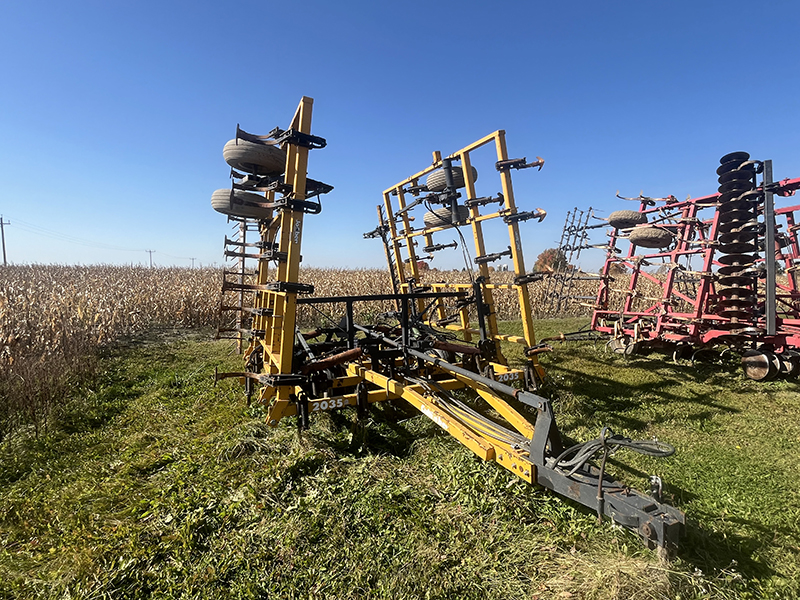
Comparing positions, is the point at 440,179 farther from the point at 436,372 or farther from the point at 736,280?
the point at 736,280

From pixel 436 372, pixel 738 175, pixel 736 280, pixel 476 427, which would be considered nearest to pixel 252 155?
pixel 436 372

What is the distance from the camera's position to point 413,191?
7.03 meters

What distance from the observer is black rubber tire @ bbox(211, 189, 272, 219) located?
19.8ft

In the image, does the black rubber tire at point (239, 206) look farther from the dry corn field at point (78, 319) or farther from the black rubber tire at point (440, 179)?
the dry corn field at point (78, 319)

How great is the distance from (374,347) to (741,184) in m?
7.77

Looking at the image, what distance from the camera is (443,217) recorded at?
22.1 feet

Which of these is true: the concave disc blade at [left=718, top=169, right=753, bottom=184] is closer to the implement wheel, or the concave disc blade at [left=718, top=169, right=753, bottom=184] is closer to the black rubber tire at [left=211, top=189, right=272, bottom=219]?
the implement wheel

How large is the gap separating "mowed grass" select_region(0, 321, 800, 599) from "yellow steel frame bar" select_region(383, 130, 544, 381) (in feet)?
4.14

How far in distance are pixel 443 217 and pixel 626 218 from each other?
539 cm

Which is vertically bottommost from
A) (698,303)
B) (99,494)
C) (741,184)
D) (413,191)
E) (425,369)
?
(99,494)

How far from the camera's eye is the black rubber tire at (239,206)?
6.04 metres

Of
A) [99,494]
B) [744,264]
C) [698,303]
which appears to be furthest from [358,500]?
[744,264]

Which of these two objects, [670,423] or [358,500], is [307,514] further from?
[670,423]

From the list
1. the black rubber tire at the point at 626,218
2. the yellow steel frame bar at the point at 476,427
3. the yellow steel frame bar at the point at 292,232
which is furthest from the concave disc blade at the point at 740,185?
the yellow steel frame bar at the point at 292,232
